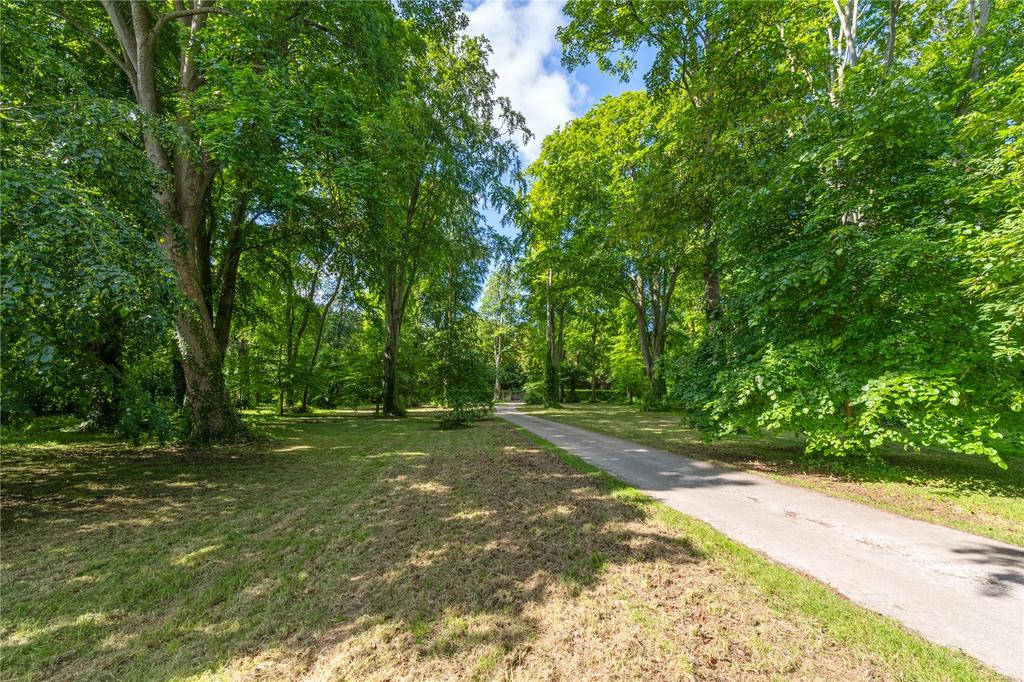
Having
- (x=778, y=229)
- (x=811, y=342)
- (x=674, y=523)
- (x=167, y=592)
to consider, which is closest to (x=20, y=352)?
(x=167, y=592)

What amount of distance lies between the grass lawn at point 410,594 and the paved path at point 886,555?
29 cm

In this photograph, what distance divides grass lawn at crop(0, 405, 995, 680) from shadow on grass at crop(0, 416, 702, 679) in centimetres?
2

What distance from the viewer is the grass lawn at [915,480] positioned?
4477 millimetres

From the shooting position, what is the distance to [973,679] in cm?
211

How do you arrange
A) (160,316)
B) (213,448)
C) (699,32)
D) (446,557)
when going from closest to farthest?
(446,557) → (160,316) → (213,448) → (699,32)

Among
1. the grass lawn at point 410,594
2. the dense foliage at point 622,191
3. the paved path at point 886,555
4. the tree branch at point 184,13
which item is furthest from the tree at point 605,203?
the tree branch at point 184,13

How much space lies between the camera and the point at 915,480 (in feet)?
19.2

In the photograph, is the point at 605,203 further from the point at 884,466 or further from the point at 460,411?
the point at 884,466

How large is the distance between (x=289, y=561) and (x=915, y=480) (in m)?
8.96

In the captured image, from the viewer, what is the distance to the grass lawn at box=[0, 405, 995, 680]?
89.0 inches

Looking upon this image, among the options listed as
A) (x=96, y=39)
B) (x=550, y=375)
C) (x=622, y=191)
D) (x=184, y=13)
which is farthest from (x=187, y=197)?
(x=550, y=375)

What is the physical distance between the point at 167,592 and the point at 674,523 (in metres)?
4.94

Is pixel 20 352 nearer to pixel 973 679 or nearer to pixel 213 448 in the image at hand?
pixel 213 448

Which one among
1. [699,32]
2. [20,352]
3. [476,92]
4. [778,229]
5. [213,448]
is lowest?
[213,448]
